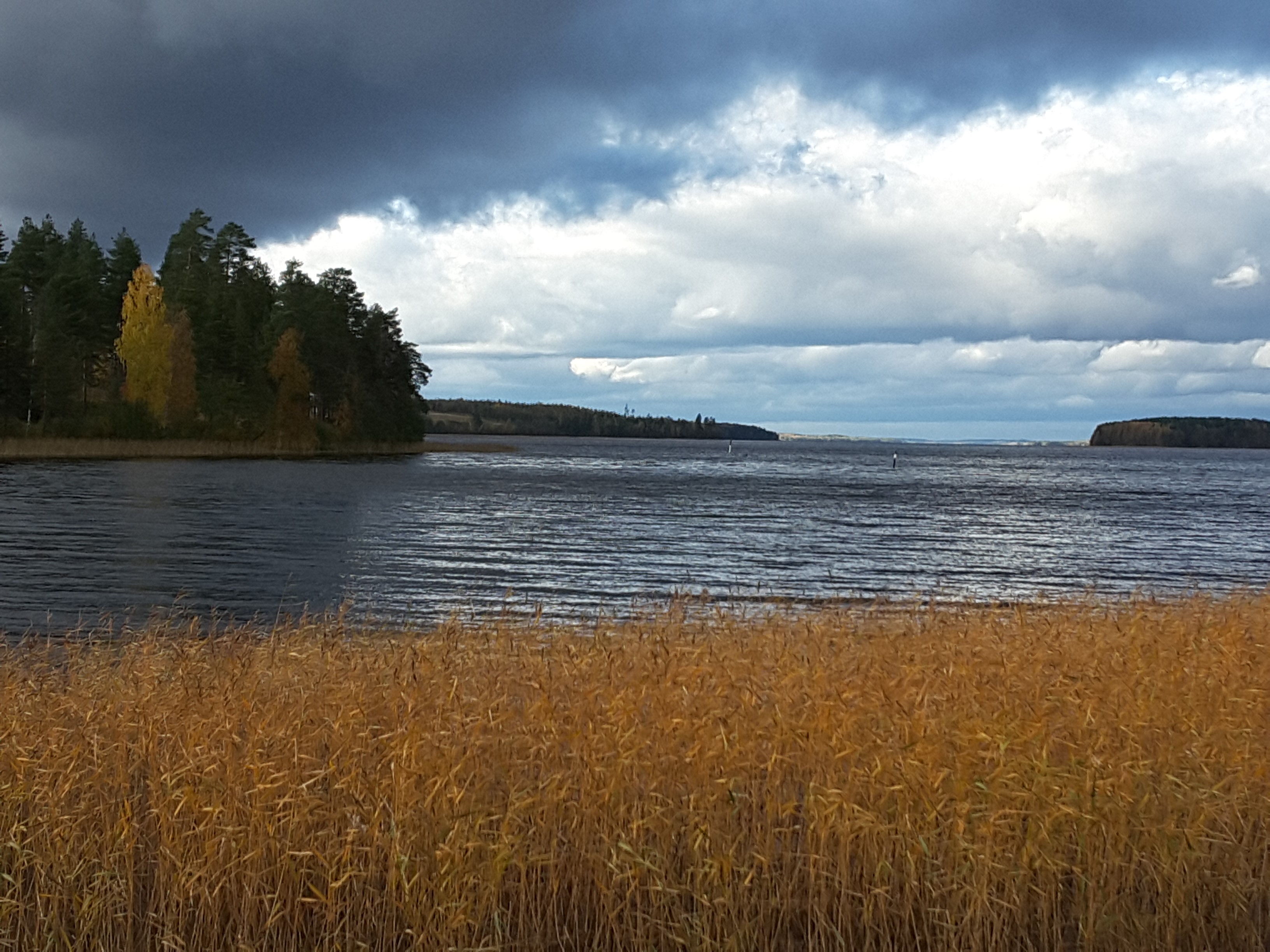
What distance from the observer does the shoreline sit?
89.7 m

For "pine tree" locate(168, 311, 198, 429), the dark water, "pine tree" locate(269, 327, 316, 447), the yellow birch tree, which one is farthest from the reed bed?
"pine tree" locate(269, 327, 316, 447)

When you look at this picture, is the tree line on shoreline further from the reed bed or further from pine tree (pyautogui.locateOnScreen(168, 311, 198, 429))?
the reed bed

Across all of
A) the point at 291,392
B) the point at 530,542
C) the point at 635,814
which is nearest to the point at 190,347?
the point at 291,392

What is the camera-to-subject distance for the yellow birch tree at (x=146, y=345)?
96312mm

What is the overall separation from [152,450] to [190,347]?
10.7 metres

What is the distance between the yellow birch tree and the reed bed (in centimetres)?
9657

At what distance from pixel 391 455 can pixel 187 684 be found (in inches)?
5477

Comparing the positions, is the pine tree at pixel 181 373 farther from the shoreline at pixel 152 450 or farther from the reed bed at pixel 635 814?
the reed bed at pixel 635 814

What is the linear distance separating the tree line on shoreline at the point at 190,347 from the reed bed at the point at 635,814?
303 feet

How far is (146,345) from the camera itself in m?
97.3

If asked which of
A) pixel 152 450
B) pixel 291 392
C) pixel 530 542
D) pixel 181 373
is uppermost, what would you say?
pixel 181 373

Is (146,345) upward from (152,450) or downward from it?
upward

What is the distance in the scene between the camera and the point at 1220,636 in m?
12.9

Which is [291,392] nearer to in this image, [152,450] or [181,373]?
[181,373]
